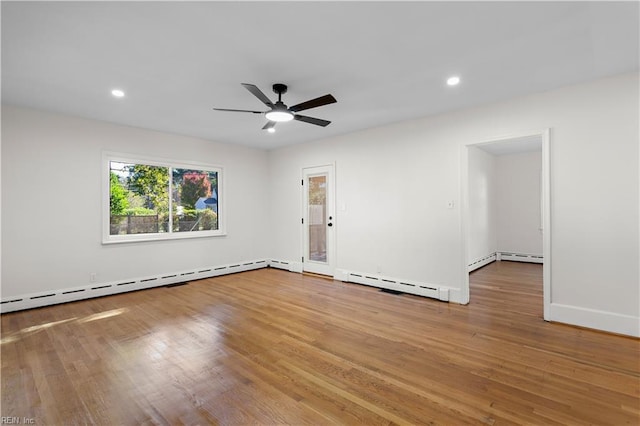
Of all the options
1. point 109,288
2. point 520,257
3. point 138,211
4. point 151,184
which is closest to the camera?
point 109,288

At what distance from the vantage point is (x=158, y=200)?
5.32m

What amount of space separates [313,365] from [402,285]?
260 cm

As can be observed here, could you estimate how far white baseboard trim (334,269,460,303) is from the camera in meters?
4.23

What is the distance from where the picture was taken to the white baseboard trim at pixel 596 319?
9.91 ft

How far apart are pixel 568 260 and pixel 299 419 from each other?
3425 millimetres

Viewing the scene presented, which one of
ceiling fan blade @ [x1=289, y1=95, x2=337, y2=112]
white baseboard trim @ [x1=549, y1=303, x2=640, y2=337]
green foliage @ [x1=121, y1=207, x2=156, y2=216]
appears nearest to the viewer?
ceiling fan blade @ [x1=289, y1=95, x2=337, y2=112]

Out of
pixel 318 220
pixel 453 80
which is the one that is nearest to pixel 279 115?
pixel 453 80

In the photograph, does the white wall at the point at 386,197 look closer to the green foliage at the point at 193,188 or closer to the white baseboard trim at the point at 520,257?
the green foliage at the point at 193,188

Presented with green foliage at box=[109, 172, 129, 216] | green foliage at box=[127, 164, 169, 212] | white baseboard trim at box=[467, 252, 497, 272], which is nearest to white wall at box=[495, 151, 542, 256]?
white baseboard trim at box=[467, 252, 497, 272]

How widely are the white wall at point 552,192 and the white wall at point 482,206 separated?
6.04 feet

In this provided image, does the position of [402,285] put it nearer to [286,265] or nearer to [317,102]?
[286,265]

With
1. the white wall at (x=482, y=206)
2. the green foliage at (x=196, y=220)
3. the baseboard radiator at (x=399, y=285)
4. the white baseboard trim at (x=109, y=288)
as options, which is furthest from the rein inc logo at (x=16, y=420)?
the white wall at (x=482, y=206)

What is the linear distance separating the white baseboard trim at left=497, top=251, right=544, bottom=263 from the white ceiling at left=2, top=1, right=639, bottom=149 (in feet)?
16.2

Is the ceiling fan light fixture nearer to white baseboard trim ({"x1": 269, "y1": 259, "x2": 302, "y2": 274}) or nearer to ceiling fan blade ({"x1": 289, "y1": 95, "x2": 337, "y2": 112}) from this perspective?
ceiling fan blade ({"x1": 289, "y1": 95, "x2": 337, "y2": 112})
